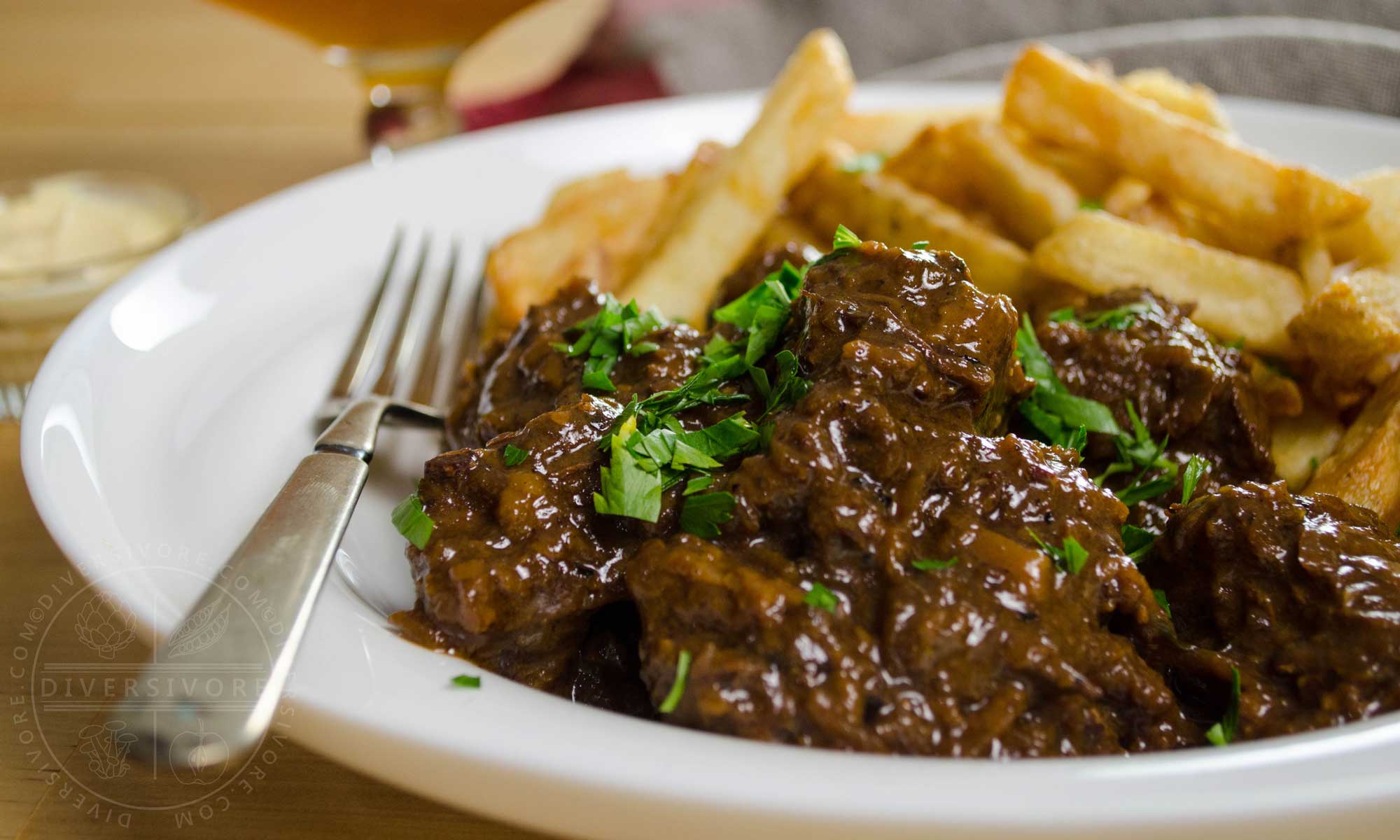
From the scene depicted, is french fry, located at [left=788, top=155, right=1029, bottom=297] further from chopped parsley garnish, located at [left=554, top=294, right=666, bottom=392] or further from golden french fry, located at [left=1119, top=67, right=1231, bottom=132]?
chopped parsley garnish, located at [left=554, top=294, right=666, bottom=392]

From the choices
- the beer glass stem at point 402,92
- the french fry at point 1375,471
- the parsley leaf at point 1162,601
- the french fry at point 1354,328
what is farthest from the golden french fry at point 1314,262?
the beer glass stem at point 402,92

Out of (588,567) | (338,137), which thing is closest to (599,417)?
(588,567)

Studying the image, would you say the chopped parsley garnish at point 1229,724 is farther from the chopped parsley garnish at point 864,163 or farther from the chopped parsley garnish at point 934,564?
the chopped parsley garnish at point 864,163

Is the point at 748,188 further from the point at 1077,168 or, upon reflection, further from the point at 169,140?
the point at 169,140

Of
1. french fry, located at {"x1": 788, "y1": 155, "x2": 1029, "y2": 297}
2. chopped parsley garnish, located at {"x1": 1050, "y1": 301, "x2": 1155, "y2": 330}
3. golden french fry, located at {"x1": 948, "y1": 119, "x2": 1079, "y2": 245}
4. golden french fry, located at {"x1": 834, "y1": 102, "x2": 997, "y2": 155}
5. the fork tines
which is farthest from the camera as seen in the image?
golden french fry, located at {"x1": 834, "y1": 102, "x2": 997, "y2": 155}

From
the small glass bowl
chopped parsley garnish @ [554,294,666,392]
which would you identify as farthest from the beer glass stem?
chopped parsley garnish @ [554,294,666,392]

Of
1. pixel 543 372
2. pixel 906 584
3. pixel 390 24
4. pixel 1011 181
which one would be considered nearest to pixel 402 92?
pixel 390 24
